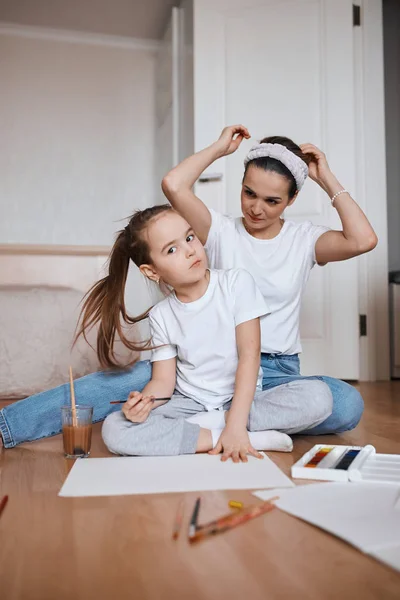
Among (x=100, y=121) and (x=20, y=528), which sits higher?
(x=100, y=121)

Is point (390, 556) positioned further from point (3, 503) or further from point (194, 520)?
point (3, 503)

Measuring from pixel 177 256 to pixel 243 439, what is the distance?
17.4 inches

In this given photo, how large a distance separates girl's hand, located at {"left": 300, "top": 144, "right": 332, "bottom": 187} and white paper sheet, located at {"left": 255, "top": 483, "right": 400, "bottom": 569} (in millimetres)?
868

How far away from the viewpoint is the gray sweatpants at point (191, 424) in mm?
1392

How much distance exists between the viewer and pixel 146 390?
1.57 metres

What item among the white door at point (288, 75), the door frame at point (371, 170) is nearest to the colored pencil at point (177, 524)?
the white door at point (288, 75)

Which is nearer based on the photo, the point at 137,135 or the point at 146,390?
the point at 146,390

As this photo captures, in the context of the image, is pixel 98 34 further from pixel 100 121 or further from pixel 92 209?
pixel 92 209

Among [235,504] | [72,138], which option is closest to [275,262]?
[235,504]

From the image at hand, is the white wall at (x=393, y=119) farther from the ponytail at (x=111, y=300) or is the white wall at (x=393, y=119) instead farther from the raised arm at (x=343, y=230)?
the ponytail at (x=111, y=300)

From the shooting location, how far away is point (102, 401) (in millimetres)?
1647

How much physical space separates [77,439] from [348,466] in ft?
1.95

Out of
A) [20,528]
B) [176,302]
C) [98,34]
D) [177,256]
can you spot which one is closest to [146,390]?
[176,302]

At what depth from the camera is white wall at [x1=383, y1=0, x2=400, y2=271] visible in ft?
12.0
